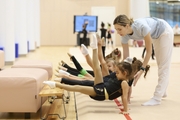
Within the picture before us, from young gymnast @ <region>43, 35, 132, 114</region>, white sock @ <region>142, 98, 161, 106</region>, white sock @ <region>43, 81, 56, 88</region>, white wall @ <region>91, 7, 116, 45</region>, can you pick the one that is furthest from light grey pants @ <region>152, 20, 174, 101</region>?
white wall @ <region>91, 7, 116, 45</region>

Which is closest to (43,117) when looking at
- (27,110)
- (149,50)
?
(27,110)

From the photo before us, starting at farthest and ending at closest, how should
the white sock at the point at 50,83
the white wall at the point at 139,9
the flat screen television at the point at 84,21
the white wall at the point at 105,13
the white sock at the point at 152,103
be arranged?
the white wall at the point at 105,13, the flat screen television at the point at 84,21, the white wall at the point at 139,9, the white sock at the point at 152,103, the white sock at the point at 50,83

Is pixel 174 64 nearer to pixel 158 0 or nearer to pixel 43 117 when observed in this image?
pixel 43 117

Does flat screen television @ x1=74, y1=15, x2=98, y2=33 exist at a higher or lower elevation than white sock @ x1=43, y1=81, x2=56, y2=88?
higher

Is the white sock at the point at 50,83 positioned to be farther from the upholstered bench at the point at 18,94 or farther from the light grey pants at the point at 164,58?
the light grey pants at the point at 164,58

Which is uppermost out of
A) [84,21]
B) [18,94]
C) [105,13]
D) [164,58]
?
[105,13]

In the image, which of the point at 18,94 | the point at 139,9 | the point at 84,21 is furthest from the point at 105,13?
the point at 18,94

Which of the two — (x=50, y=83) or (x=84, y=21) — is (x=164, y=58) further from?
(x=84, y=21)

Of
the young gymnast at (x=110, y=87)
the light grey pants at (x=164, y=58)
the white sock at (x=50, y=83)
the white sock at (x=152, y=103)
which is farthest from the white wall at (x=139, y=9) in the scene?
the white sock at (x=50, y=83)

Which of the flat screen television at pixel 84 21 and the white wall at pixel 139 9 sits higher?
the white wall at pixel 139 9

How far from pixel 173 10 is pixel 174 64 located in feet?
58.1

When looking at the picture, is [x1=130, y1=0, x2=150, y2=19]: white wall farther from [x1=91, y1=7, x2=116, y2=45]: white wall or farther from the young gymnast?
the young gymnast

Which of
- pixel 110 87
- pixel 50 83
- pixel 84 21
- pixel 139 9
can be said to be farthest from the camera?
pixel 84 21

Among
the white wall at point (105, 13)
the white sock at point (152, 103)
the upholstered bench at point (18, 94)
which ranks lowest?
the white sock at point (152, 103)
